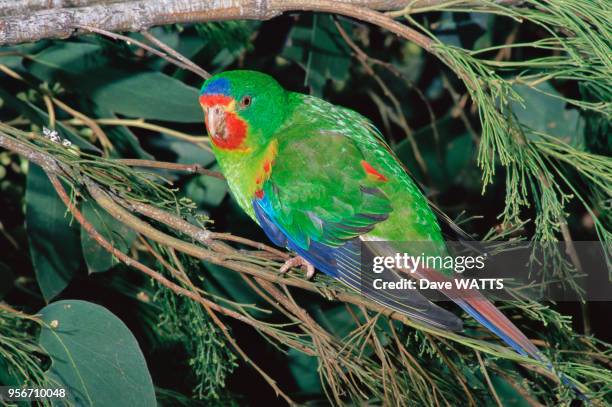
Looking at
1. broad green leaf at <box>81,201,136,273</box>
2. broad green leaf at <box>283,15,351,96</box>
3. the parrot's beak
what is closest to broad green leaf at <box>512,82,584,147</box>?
broad green leaf at <box>283,15,351,96</box>

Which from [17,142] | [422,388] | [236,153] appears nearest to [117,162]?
[17,142]

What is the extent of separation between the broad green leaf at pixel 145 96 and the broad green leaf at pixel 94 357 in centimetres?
83

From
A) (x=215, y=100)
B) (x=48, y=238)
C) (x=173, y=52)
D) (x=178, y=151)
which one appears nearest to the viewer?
(x=173, y=52)

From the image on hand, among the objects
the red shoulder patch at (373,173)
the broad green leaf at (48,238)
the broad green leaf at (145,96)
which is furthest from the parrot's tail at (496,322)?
the broad green leaf at (48,238)

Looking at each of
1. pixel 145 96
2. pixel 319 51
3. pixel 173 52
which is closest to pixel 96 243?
pixel 145 96

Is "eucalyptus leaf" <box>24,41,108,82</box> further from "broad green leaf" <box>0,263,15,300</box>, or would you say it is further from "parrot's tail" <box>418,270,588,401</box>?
"parrot's tail" <box>418,270,588,401</box>

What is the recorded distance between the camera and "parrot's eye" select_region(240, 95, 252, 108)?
6.81ft

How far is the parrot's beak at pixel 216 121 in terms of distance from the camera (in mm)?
2061

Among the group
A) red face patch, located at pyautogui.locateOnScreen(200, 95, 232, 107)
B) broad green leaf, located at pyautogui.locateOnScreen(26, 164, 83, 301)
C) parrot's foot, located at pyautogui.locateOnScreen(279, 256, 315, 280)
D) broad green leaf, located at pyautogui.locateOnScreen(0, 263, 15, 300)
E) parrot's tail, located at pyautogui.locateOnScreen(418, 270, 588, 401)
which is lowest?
broad green leaf, located at pyautogui.locateOnScreen(0, 263, 15, 300)

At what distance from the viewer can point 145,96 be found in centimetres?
236

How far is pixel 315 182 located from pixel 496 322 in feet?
2.07

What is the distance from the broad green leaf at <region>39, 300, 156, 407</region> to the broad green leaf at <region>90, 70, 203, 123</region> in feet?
2.72

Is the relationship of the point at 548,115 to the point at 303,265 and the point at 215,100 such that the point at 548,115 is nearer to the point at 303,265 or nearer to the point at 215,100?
the point at 303,265

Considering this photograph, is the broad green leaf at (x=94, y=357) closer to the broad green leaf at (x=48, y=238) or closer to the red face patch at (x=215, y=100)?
the broad green leaf at (x=48, y=238)
